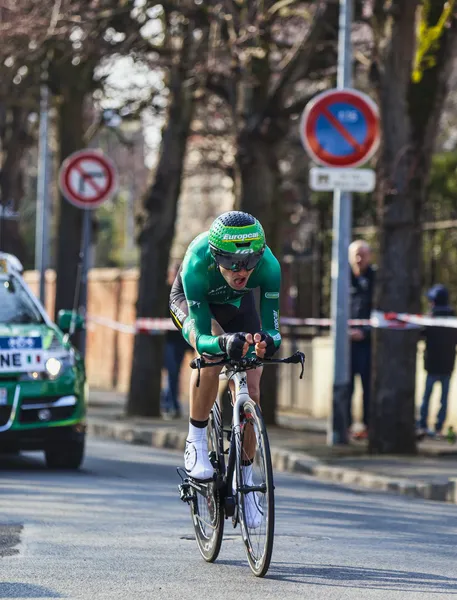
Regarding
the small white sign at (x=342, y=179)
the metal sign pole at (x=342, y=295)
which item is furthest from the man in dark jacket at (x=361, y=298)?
the small white sign at (x=342, y=179)

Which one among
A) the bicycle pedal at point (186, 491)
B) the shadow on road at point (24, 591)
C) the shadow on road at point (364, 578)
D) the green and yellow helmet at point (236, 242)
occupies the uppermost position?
the green and yellow helmet at point (236, 242)

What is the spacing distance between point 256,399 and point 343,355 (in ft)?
23.5

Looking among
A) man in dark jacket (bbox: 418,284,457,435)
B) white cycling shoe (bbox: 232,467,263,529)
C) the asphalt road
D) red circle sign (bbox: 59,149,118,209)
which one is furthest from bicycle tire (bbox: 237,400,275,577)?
red circle sign (bbox: 59,149,118,209)

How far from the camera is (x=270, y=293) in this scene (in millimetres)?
7570

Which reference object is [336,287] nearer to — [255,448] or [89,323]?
[255,448]

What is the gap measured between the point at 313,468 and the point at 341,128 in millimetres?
3225

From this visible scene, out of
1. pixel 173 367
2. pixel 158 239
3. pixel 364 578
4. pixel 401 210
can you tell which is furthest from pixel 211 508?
pixel 173 367

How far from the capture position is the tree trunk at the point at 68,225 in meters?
22.6

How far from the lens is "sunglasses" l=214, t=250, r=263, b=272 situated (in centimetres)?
718

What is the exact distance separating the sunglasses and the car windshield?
578 centimetres

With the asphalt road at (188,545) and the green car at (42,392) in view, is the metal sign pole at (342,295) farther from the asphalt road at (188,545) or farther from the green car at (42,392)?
the green car at (42,392)

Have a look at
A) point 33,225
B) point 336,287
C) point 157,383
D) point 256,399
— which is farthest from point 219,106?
point 33,225

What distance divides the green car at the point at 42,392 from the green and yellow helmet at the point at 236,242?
5.21 m

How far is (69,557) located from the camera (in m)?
7.84
